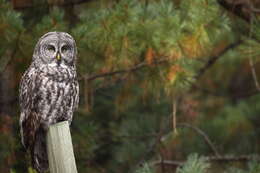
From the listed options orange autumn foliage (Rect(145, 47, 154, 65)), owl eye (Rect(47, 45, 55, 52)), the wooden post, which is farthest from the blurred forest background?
the wooden post

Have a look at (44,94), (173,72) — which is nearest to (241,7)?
(173,72)

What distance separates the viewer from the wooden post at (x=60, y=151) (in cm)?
310

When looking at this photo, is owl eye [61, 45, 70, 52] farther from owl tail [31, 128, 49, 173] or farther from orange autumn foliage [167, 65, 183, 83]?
orange autumn foliage [167, 65, 183, 83]

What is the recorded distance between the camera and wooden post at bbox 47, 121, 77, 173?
3102 millimetres

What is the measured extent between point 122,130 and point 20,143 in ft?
4.71

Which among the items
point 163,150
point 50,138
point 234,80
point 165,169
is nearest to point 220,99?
point 234,80

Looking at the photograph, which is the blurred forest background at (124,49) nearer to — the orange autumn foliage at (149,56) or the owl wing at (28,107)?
the orange autumn foliage at (149,56)

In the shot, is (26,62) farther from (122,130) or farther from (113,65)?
(122,130)

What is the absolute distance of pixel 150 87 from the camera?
486 cm

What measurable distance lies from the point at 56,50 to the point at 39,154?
662mm

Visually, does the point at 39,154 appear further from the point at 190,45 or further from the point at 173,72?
the point at 190,45

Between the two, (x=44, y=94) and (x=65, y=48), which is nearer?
(x=44, y=94)

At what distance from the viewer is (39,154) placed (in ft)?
14.9

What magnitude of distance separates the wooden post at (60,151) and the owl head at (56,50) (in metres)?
1.45
